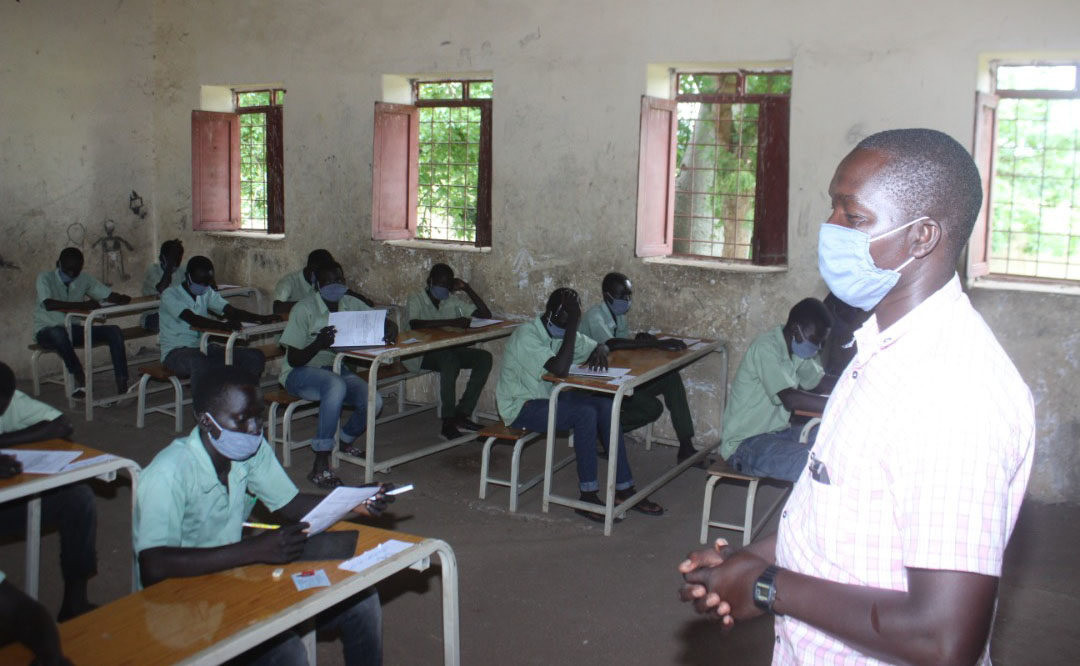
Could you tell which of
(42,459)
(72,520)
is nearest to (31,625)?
(42,459)

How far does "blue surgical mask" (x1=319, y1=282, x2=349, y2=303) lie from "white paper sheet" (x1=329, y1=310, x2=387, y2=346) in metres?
0.45

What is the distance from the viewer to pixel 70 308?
272 inches

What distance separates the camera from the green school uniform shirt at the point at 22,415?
→ 11.7ft

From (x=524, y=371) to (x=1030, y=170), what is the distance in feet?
10.4

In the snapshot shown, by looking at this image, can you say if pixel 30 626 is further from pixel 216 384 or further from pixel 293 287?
pixel 293 287

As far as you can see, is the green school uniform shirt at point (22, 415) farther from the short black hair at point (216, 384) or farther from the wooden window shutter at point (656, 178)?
the wooden window shutter at point (656, 178)

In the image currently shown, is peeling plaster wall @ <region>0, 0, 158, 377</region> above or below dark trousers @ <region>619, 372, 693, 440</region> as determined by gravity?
above

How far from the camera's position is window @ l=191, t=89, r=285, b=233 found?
818 centimetres

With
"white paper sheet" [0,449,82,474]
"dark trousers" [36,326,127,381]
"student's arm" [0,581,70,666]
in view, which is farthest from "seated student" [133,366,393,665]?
"dark trousers" [36,326,127,381]

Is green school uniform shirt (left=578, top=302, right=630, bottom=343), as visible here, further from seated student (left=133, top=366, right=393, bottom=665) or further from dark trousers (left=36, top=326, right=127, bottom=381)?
dark trousers (left=36, top=326, right=127, bottom=381)

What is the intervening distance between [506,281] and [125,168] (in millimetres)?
4093

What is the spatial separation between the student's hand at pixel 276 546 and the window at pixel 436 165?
15.9 feet

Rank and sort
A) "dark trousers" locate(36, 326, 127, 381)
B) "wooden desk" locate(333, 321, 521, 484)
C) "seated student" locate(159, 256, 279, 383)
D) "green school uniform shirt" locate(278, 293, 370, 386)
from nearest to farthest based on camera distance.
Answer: "wooden desk" locate(333, 321, 521, 484) < "green school uniform shirt" locate(278, 293, 370, 386) < "seated student" locate(159, 256, 279, 383) < "dark trousers" locate(36, 326, 127, 381)

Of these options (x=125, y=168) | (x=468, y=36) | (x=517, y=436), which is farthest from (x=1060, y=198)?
(x=125, y=168)
